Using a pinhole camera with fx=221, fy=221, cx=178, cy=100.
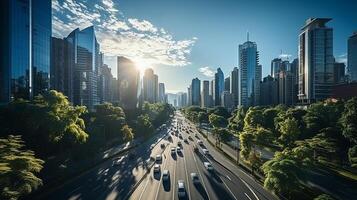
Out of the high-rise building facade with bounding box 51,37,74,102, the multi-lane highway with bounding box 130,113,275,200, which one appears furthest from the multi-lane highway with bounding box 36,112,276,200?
the high-rise building facade with bounding box 51,37,74,102

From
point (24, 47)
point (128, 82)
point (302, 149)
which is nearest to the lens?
point (302, 149)

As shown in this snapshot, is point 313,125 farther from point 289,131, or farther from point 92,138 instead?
point 92,138

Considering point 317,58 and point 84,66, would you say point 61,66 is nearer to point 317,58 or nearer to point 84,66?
point 84,66

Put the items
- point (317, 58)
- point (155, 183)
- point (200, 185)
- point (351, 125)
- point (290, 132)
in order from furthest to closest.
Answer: point (317, 58), point (290, 132), point (351, 125), point (155, 183), point (200, 185)

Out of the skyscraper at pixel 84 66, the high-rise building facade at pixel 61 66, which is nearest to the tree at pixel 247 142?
the high-rise building facade at pixel 61 66

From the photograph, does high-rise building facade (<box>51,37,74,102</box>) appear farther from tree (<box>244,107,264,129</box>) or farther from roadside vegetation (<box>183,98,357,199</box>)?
roadside vegetation (<box>183,98,357,199</box>)

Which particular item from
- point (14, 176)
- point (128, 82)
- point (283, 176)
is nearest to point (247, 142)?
point (283, 176)

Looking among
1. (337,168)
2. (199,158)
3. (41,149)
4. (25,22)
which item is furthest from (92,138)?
(25,22)

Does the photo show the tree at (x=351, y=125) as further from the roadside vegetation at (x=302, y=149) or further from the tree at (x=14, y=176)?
the tree at (x=14, y=176)
